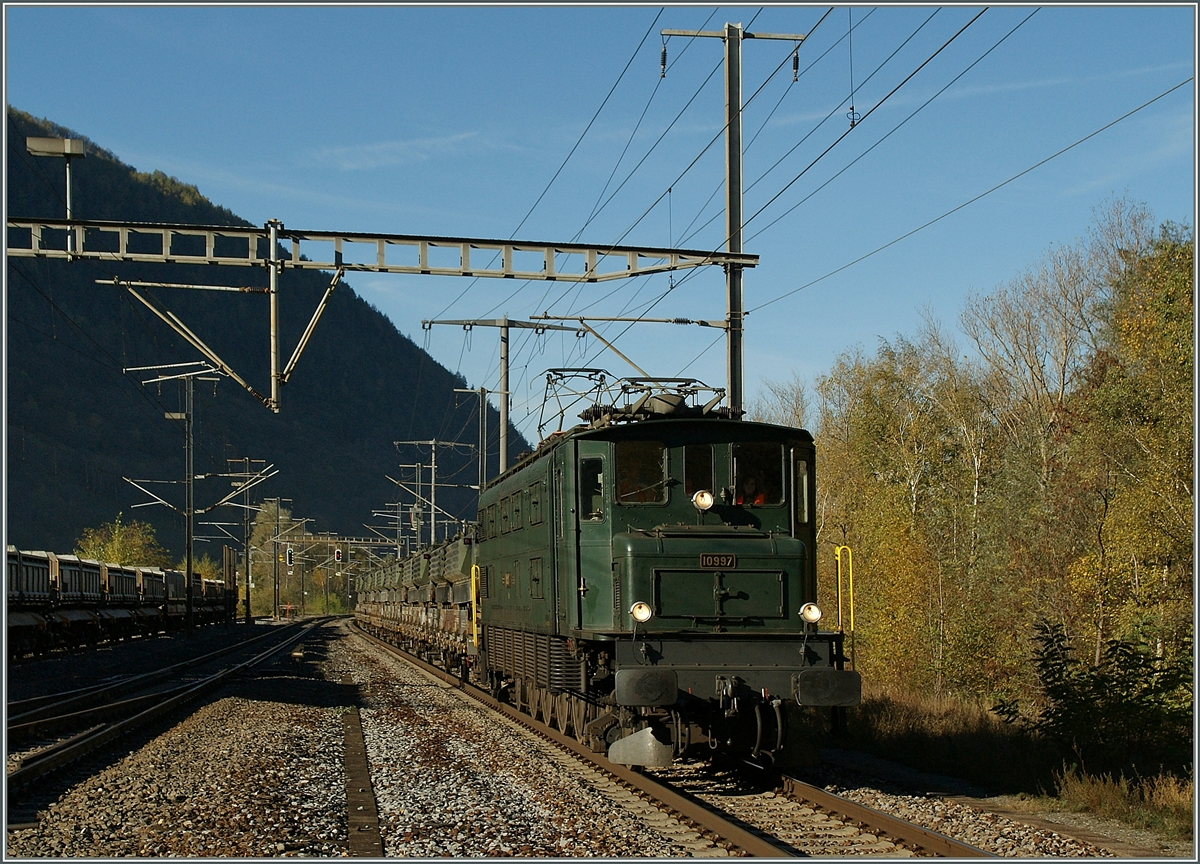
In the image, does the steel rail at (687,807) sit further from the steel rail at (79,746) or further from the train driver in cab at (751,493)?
the steel rail at (79,746)

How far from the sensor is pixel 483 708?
67.3ft

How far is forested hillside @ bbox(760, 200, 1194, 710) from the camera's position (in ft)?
87.8

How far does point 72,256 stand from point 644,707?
1058 centimetres

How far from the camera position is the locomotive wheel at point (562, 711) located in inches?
583

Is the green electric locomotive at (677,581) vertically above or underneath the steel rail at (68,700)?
above

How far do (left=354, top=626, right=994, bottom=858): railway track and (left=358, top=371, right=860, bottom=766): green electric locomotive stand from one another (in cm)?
38

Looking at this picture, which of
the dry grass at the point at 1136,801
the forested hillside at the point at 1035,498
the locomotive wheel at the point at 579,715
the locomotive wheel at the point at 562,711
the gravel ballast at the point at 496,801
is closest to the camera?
the gravel ballast at the point at 496,801

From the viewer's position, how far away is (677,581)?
39.1 ft

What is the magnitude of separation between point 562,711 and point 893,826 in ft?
21.3

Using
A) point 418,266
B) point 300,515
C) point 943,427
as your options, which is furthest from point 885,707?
point 300,515

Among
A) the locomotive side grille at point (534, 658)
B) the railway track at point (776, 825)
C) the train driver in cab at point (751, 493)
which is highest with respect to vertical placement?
the train driver in cab at point (751, 493)

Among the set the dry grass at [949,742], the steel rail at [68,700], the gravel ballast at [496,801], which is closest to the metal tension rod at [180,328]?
the gravel ballast at [496,801]

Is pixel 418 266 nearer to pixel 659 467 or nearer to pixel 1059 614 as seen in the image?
pixel 659 467

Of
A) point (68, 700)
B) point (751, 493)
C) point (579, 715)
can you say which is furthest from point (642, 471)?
point (68, 700)
